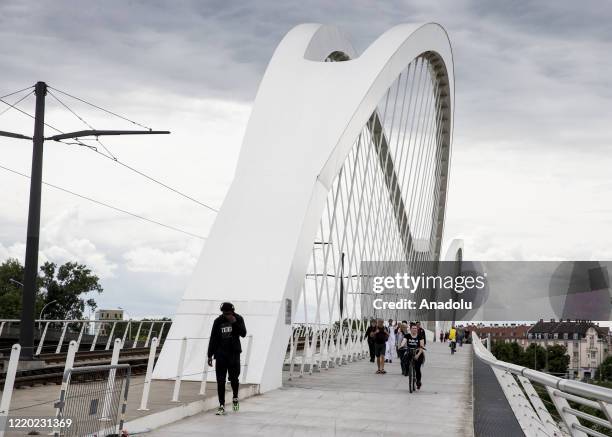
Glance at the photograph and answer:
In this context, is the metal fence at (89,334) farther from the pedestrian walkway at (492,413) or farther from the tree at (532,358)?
the tree at (532,358)

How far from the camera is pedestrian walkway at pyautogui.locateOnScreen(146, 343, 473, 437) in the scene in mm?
10414

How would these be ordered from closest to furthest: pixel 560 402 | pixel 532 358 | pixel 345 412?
pixel 560 402, pixel 345 412, pixel 532 358

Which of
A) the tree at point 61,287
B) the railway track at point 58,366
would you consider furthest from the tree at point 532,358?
the railway track at point 58,366

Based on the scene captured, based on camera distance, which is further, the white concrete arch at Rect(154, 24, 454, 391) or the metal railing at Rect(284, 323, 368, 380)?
the metal railing at Rect(284, 323, 368, 380)

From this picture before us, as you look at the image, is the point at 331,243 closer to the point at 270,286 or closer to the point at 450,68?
the point at 270,286

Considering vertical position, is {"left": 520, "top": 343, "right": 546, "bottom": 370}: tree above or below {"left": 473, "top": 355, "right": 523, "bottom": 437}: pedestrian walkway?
above

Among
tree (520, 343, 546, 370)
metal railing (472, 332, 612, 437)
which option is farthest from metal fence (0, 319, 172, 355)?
tree (520, 343, 546, 370)

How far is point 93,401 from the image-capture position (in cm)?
784

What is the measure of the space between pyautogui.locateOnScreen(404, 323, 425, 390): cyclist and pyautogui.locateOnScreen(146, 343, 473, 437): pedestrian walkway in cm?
41

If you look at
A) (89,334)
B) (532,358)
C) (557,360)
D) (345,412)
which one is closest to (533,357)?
(532,358)

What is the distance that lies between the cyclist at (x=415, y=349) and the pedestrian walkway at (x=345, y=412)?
16.2 inches

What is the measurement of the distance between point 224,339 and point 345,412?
2.00m

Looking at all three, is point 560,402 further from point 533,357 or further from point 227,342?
point 533,357

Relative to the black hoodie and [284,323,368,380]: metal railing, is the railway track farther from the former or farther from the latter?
the black hoodie
